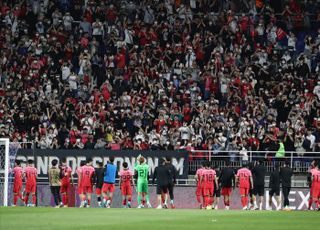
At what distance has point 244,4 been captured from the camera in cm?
5472

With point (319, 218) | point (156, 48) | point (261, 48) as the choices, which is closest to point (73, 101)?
point (156, 48)

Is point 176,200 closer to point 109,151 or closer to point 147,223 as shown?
point 109,151

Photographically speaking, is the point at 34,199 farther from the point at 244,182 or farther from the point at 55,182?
the point at 244,182

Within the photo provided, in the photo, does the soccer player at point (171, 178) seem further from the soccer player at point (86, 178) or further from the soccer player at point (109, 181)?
the soccer player at point (86, 178)

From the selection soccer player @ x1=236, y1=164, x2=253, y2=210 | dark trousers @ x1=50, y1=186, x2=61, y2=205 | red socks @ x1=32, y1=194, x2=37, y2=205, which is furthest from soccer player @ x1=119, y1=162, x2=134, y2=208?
soccer player @ x1=236, y1=164, x2=253, y2=210

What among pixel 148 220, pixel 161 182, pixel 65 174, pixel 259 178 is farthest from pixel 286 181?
pixel 148 220

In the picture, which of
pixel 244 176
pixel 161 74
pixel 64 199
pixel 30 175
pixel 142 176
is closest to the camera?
pixel 244 176

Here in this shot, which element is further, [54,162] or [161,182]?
[54,162]

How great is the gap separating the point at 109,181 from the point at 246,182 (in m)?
5.24

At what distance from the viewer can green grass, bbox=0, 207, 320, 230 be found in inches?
1140

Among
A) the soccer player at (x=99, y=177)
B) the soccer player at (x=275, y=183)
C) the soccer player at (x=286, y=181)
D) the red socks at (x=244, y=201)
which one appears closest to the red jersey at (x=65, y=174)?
the soccer player at (x=99, y=177)

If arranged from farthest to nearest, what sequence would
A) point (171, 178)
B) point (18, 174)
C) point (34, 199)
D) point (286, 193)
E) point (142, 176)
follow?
point (34, 199) < point (18, 174) < point (142, 176) < point (286, 193) < point (171, 178)

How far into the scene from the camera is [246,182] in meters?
43.0

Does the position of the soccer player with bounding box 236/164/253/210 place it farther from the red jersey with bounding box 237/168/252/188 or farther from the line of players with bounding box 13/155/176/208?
the line of players with bounding box 13/155/176/208
